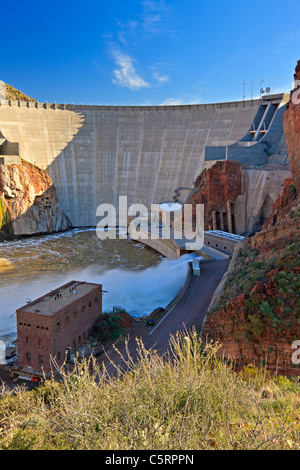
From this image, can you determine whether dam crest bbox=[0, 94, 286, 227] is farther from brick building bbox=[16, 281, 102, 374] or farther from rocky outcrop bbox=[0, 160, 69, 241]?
brick building bbox=[16, 281, 102, 374]

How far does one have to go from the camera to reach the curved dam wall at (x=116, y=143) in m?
40.4

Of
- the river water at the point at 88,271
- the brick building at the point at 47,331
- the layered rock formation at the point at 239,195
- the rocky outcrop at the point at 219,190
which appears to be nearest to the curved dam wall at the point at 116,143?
the river water at the point at 88,271

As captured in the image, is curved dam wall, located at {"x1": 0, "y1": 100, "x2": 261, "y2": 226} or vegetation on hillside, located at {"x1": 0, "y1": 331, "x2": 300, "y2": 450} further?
curved dam wall, located at {"x1": 0, "y1": 100, "x2": 261, "y2": 226}

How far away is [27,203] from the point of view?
121 ft

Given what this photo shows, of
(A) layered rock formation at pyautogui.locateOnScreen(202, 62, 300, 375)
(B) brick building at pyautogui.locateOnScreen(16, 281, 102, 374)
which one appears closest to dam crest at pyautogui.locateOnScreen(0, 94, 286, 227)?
(B) brick building at pyautogui.locateOnScreen(16, 281, 102, 374)

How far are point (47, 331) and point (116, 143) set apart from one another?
34184 millimetres

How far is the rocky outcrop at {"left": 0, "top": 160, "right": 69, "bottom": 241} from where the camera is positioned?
35.3 m

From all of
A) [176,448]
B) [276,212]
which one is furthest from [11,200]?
[176,448]

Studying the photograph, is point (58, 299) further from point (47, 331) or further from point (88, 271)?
point (88, 271)

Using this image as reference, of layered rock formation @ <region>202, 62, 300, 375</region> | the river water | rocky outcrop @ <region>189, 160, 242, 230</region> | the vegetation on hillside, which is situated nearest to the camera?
the vegetation on hillside

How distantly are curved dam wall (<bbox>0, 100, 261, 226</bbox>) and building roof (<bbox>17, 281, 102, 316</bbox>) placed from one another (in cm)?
2566

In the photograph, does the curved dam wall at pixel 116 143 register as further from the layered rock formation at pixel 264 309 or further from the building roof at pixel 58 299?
the layered rock formation at pixel 264 309

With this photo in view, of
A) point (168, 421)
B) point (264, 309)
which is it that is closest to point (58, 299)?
point (264, 309)
